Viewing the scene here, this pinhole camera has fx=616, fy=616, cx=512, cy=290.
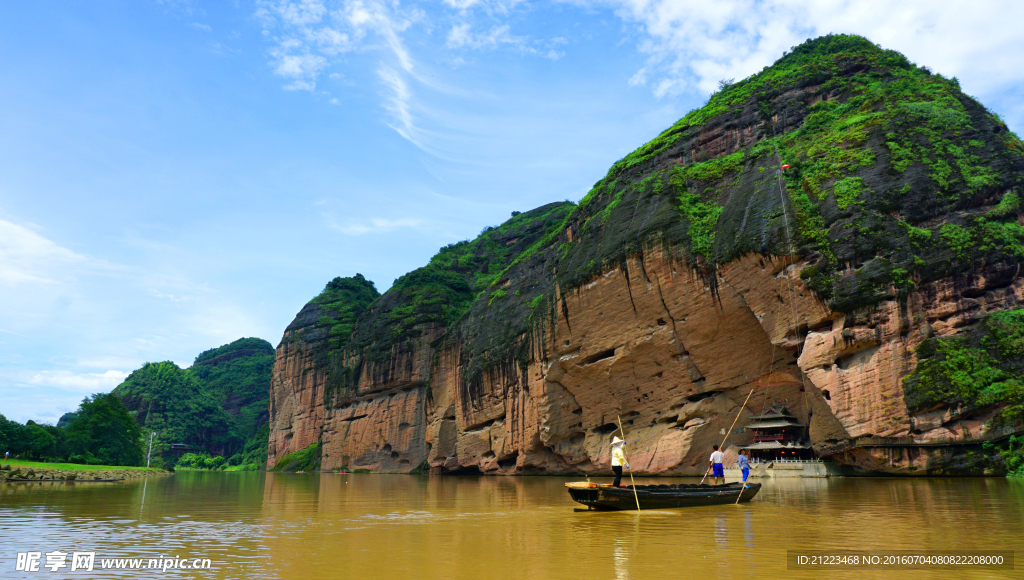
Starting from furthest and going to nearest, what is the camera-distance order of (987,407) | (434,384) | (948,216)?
(434,384)
(948,216)
(987,407)

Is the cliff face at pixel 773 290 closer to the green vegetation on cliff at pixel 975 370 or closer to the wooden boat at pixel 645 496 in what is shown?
the green vegetation on cliff at pixel 975 370

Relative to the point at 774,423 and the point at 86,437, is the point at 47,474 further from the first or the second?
the point at 774,423

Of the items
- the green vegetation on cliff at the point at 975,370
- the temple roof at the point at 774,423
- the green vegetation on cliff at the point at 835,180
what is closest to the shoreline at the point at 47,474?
the green vegetation on cliff at the point at 835,180

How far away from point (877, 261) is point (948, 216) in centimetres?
331

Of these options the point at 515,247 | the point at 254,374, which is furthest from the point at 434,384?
the point at 254,374

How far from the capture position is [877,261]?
25312 millimetres

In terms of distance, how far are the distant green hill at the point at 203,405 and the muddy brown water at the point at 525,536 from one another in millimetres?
78589

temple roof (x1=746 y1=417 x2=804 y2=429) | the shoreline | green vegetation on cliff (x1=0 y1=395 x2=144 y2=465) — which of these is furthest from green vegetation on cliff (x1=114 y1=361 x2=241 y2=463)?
temple roof (x1=746 y1=417 x2=804 y2=429)

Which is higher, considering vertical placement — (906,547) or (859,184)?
(859,184)

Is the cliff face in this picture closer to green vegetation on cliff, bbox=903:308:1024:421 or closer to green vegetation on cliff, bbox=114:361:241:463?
green vegetation on cliff, bbox=903:308:1024:421

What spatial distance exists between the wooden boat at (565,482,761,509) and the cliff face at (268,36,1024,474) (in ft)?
39.2

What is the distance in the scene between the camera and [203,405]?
9938 cm

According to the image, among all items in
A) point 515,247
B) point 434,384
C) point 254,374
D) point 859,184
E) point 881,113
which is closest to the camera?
point 859,184

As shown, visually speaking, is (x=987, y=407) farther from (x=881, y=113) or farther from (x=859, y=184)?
(x=881, y=113)
